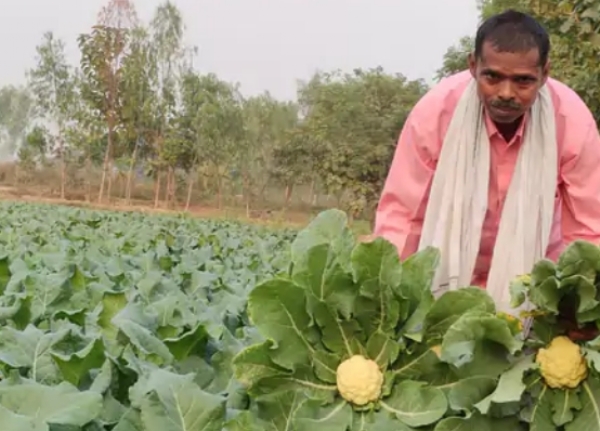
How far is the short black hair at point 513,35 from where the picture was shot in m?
2.00

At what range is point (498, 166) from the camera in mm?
2285

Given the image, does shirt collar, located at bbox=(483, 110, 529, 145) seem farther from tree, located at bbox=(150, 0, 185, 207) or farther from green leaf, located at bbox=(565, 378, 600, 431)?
tree, located at bbox=(150, 0, 185, 207)

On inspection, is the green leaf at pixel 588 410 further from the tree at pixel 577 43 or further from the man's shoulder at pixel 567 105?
the tree at pixel 577 43

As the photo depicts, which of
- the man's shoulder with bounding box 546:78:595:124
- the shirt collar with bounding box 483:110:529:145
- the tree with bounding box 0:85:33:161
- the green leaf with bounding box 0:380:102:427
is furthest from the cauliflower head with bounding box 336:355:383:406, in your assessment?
the tree with bounding box 0:85:33:161

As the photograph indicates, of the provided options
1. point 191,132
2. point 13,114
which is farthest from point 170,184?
point 13,114

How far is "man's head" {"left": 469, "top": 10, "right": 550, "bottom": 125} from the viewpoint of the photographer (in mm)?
1994

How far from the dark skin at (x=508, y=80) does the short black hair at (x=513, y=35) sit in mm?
13

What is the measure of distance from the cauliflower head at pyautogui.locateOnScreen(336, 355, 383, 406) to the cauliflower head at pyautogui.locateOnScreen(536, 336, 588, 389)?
0.25 meters

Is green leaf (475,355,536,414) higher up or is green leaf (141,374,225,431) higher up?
green leaf (475,355,536,414)

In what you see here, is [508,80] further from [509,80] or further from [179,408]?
[179,408]

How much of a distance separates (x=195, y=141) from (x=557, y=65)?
87.4 ft

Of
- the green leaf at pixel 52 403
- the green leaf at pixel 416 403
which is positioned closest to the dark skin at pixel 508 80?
the green leaf at pixel 416 403

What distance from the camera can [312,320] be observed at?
1395mm

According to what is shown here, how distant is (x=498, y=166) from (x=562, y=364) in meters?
1.00
